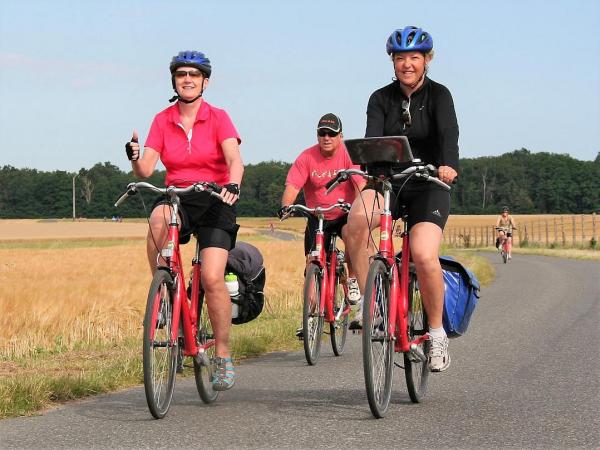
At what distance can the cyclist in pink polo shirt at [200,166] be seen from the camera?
21.8 feet

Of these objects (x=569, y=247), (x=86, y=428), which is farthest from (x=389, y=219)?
(x=569, y=247)

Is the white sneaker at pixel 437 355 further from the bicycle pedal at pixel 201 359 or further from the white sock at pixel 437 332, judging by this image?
the bicycle pedal at pixel 201 359

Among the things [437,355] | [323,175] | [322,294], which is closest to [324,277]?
[322,294]

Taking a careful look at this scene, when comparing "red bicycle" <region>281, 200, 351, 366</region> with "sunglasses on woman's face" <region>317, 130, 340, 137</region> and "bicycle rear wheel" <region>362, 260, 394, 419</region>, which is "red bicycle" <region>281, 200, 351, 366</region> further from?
"bicycle rear wheel" <region>362, 260, 394, 419</region>

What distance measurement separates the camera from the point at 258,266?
7.65 metres

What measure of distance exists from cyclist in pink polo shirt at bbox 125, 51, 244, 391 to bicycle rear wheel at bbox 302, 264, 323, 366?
2.11 meters

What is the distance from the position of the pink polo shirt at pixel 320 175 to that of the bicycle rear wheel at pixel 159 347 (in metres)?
3.64

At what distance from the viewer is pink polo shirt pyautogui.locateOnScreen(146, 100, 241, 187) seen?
6.71m

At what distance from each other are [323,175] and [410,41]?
316 centimetres

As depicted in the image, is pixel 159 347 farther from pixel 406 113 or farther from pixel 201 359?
pixel 406 113

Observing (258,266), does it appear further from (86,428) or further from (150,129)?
(86,428)

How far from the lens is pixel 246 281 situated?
746cm

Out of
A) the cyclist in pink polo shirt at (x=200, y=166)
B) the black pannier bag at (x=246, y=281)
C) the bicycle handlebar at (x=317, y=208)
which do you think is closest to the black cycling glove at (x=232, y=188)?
the cyclist in pink polo shirt at (x=200, y=166)

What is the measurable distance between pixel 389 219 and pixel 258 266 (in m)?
1.66
